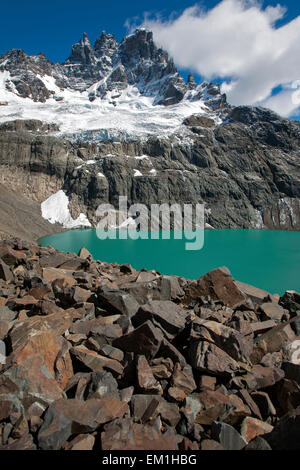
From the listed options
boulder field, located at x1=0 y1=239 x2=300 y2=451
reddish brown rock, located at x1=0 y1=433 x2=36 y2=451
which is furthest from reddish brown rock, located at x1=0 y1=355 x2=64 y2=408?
reddish brown rock, located at x1=0 y1=433 x2=36 y2=451

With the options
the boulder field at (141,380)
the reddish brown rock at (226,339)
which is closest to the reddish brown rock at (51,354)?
the boulder field at (141,380)

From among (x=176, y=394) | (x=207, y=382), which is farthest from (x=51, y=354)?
(x=207, y=382)

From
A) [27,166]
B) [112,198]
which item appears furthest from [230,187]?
[27,166]

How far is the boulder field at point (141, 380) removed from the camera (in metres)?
2.98

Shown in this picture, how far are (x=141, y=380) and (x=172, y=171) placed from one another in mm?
115827

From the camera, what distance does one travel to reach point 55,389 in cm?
356

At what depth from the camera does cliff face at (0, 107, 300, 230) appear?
4247 inches

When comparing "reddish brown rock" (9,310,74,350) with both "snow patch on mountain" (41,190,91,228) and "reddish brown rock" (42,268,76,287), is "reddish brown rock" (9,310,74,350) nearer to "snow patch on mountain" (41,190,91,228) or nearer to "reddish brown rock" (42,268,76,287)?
"reddish brown rock" (42,268,76,287)

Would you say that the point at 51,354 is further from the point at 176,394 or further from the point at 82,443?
the point at 176,394

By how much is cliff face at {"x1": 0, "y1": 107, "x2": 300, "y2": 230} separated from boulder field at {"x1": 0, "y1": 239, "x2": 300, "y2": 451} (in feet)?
328

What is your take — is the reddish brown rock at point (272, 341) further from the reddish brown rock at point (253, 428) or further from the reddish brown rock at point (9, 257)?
the reddish brown rock at point (9, 257)

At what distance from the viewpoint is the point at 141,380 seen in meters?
3.68
